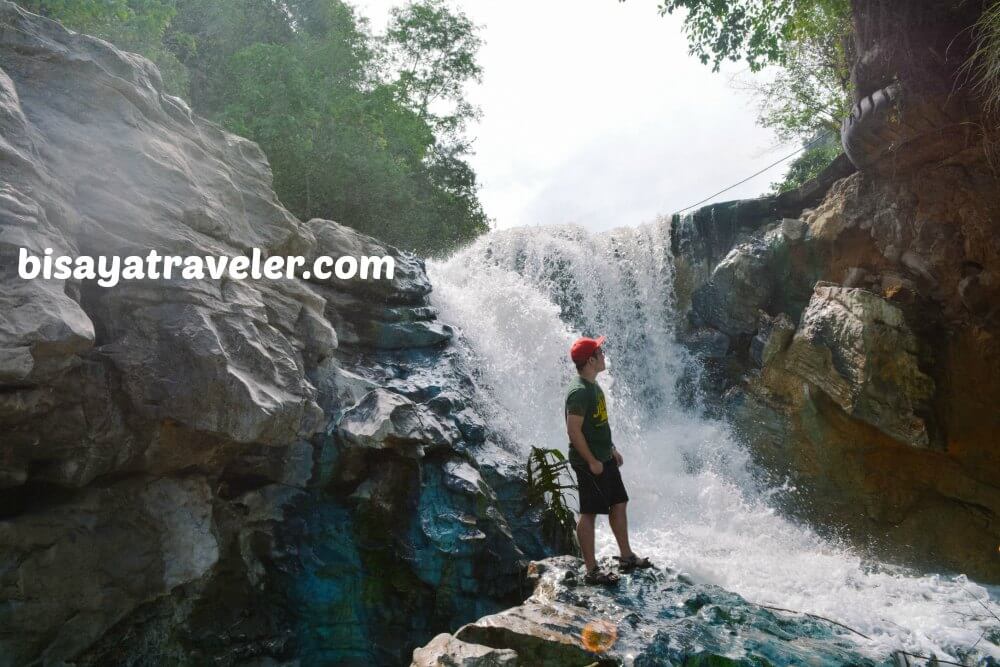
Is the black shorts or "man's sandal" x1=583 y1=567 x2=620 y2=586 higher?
the black shorts

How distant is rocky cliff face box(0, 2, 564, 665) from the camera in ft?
14.4

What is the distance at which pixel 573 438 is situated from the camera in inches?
177

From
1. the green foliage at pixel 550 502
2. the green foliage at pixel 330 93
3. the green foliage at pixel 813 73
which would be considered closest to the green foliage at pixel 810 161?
the green foliage at pixel 813 73

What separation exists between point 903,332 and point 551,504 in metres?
5.57

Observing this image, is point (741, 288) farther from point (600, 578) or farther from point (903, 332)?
point (600, 578)

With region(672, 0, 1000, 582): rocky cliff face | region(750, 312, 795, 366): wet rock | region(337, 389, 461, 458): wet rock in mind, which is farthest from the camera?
region(750, 312, 795, 366): wet rock

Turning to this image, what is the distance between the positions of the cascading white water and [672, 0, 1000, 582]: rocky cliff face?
1.00 meters

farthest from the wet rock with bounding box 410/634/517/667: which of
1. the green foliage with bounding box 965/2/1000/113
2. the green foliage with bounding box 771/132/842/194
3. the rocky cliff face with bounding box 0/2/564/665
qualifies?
the green foliage with bounding box 771/132/842/194

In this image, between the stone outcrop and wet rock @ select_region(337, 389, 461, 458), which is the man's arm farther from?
wet rock @ select_region(337, 389, 461, 458)

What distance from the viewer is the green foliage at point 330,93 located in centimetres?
1488

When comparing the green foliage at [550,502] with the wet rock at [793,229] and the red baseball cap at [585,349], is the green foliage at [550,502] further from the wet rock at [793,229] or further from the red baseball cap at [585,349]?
the wet rock at [793,229]

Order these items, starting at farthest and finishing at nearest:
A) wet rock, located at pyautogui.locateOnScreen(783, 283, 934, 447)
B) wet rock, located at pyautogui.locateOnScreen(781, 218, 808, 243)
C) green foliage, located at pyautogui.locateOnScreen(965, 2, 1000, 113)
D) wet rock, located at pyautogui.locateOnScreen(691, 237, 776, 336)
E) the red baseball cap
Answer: wet rock, located at pyautogui.locateOnScreen(691, 237, 776, 336) → wet rock, located at pyautogui.locateOnScreen(781, 218, 808, 243) → wet rock, located at pyautogui.locateOnScreen(783, 283, 934, 447) → green foliage, located at pyautogui.locateOnScreen(965, 2, 1000, 113) → the red baseball cap

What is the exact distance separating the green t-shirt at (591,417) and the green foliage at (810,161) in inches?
788

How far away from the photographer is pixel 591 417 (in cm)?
460
